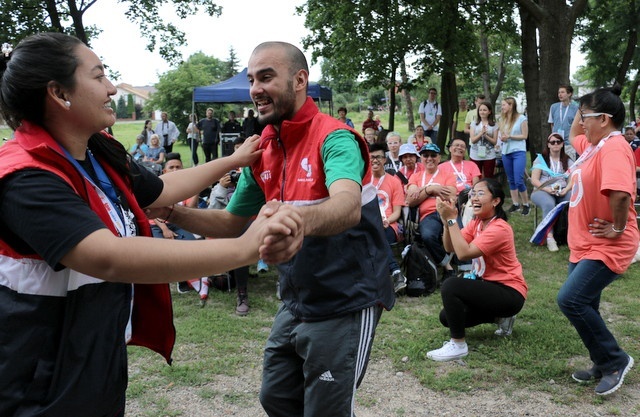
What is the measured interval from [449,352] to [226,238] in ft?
10.8

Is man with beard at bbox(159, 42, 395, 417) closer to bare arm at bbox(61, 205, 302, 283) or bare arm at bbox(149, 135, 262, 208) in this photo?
bare arm at bbox(149, 135, 262, 208)

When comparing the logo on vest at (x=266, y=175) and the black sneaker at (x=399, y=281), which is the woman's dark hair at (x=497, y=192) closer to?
the black sneaker at (x=399, y=281)

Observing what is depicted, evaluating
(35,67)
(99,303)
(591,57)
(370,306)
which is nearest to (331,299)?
(370,306)

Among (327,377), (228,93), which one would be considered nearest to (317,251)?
(327,377)

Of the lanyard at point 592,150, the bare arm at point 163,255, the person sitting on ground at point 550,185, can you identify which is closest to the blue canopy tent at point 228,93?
the person sitting on ground at point 550,185

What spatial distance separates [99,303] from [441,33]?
50.1 ft

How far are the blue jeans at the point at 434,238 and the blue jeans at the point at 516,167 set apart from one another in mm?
3760

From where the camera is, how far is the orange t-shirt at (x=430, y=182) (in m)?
7.91

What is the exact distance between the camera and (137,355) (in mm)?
5414

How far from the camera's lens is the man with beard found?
2559 mm

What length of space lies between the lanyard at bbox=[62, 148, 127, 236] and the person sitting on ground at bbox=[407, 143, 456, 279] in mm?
5748

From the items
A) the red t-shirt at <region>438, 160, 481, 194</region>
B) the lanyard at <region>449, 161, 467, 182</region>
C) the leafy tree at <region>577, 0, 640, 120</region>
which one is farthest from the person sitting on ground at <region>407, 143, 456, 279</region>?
the leafy tree at <region>577, 0, 640, 120</region>

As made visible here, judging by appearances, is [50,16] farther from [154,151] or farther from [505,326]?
[505,326]

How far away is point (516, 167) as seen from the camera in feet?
35.1
